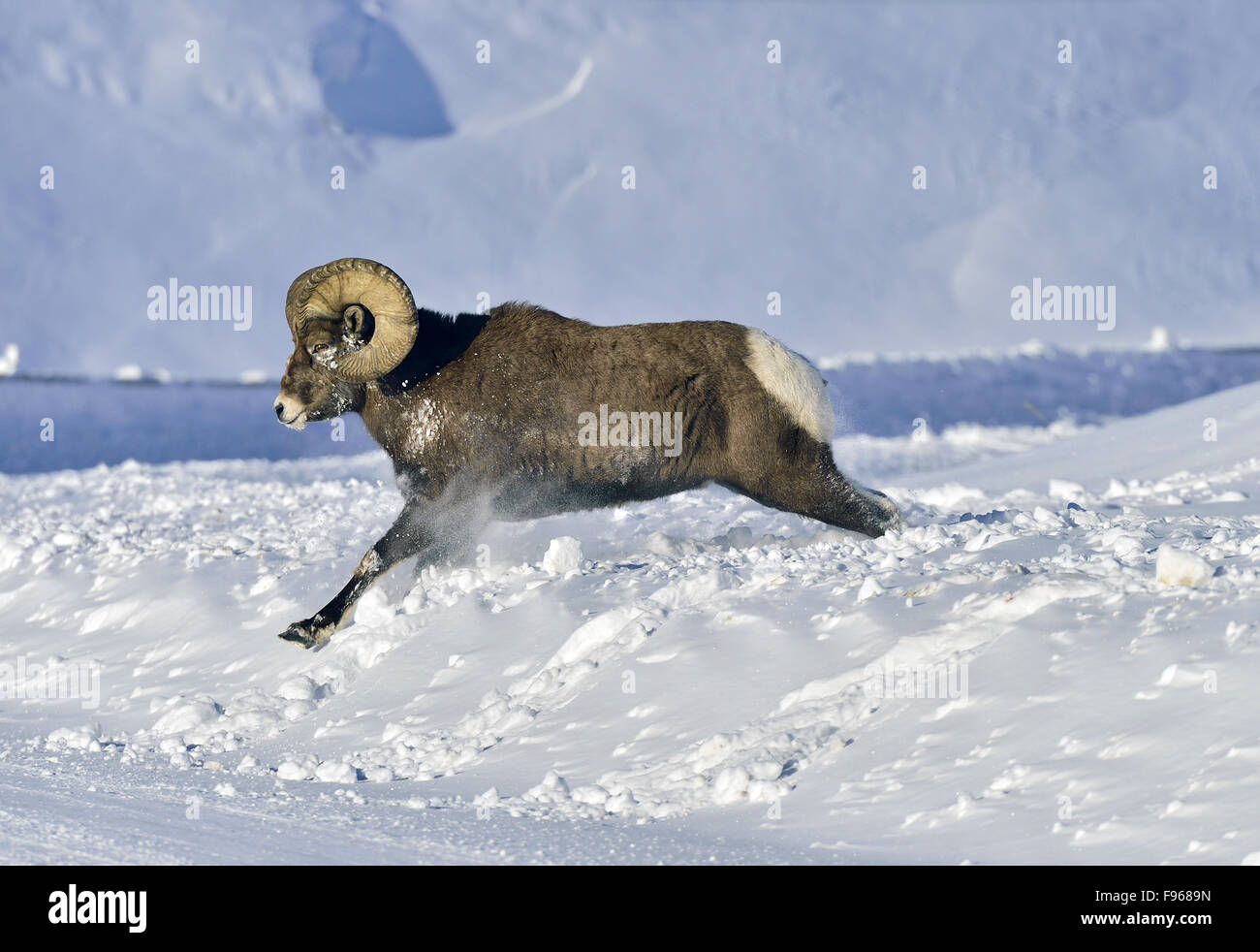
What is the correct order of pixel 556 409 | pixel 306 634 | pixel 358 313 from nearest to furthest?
pixel 306 634
pixel 556 409
pixel 358 313

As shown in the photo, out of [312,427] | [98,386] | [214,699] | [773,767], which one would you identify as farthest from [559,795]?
[98,386]

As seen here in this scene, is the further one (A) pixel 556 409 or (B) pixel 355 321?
(B) pixel 355 321

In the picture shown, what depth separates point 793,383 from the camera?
9.91m

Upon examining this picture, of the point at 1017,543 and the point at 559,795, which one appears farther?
the point at 1017,543

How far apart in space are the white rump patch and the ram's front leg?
2.48 metres

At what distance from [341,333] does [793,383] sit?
10.2 feet

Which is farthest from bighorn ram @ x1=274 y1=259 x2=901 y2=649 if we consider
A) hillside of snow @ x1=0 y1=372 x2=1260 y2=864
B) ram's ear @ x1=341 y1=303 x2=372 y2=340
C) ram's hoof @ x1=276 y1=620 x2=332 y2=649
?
ram's hoof @ x1=276 y1=620 x2=332 y2=649

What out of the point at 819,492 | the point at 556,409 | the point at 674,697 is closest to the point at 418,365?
the point at 556,409

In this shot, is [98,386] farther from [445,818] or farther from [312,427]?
[445,818]

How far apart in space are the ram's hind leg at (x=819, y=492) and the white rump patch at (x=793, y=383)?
15cm

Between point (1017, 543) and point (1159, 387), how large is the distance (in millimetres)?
25813

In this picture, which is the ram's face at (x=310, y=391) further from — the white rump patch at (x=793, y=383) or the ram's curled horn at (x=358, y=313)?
the white rump patch at (x=793, y=383)

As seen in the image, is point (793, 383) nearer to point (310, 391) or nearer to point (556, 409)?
point (556, 409)

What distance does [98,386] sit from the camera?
36.8 metres
